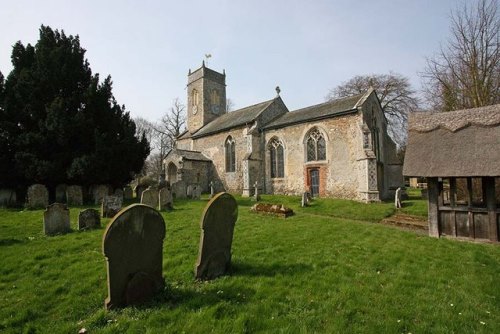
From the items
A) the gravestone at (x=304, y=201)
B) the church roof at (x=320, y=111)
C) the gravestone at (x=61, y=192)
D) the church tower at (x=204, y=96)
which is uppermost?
the church tower at (x=204, y=96)

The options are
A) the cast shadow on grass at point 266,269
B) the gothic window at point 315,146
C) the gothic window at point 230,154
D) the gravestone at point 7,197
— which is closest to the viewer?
the cast shadow on grass at point 266,269

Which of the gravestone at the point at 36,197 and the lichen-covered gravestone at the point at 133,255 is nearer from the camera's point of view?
the lichen-covered gravestone at the point at 133,255

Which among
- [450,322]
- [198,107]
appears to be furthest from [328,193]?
[198,107]

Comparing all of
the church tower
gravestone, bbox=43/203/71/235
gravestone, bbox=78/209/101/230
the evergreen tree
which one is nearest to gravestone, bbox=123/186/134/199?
the evergreen tree

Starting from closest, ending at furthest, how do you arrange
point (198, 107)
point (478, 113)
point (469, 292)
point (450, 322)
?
1. point (450, 322)
2. point (469, 292)
3. point (478, 113)
4. point (198, 107)

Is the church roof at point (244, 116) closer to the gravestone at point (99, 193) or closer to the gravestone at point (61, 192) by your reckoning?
the gravestone at point (99, 193)

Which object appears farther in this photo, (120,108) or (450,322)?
(120,108)

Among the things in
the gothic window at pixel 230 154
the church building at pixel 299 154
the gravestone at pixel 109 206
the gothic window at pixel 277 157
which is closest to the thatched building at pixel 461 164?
the church building at pixel 299 154

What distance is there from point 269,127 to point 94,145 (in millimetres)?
11773

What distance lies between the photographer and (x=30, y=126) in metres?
14.7

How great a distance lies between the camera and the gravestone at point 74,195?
44.4 feet

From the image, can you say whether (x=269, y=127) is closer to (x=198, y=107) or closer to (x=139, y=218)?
(x=198, y=107)

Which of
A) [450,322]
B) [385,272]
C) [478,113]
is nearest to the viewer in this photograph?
[450,322]

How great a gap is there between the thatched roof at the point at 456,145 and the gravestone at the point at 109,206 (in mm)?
10109
